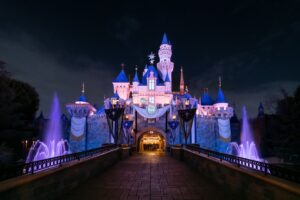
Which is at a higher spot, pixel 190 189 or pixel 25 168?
pixel 25 168

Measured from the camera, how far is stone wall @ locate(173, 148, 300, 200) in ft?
13.1

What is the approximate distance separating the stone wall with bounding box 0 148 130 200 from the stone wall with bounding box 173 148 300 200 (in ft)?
14.6

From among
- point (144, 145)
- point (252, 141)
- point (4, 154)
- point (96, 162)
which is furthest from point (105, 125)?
point (96, 162)

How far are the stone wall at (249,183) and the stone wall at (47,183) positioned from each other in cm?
444

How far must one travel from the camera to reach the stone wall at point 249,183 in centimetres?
399

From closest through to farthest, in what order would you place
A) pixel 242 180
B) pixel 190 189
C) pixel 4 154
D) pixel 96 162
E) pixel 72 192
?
pixel 242 180 < pixel 72 192 < pixel 190 189 < pixel 96 162 < pixel 4 154

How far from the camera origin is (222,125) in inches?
1682

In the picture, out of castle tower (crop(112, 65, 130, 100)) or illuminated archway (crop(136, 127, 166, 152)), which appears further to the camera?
castle tower (crop(112, 65, 130, 100))

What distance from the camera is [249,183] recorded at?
530 cm

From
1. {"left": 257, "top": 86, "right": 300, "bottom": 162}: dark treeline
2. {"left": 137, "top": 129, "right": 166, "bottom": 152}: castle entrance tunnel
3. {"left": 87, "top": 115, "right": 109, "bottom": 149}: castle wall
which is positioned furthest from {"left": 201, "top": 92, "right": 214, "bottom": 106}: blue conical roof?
{"left": 87, "top": 115, "right": 109, "bottom": 149}: castle wall

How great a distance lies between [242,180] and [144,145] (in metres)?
39.4

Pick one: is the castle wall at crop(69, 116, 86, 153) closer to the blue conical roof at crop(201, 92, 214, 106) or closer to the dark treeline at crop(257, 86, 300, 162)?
the blue conical roof at crop(201, 92, 214, 106)

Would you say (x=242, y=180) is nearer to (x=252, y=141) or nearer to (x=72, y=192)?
(x=72, y=192)

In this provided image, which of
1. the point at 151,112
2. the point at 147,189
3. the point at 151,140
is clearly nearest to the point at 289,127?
the point at 151,112
